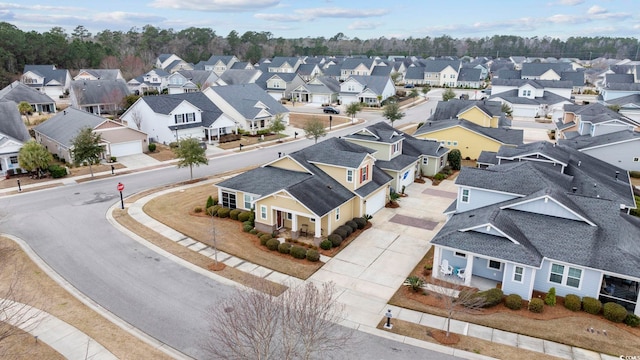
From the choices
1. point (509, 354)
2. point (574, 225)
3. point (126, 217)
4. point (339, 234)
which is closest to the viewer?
point (509, 354)

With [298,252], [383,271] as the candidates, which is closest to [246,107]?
[298,252]

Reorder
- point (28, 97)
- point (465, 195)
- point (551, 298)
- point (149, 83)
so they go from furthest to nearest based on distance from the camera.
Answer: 1. point (149, 83)
2. point (28, 97)
3. point (465, 195)
4. point (551, 298)

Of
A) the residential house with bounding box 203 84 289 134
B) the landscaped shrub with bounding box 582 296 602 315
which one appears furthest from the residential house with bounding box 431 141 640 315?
the residential house with bounding box 203 84 289 134

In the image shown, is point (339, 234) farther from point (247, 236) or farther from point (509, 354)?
point (509, 354)

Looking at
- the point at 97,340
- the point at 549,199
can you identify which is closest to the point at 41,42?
the point at 97,340

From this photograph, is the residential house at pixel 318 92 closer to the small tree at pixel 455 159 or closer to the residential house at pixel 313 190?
the small tree at pixel 455 159

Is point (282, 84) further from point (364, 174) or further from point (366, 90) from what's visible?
point (364, 174)

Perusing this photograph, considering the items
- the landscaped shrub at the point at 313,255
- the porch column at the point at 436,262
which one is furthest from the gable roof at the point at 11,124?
the porch column at the point at 436,262
